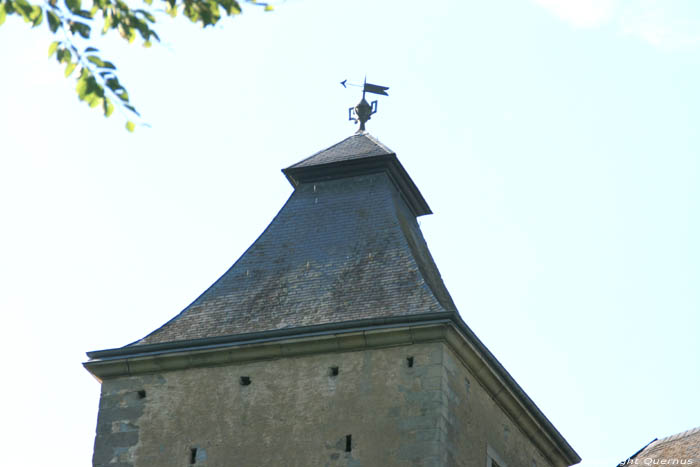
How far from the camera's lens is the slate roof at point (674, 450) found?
20156 mm

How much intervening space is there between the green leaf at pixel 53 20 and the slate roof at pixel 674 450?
13163 millimetres

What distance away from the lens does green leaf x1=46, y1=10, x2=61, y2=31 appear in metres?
9.24

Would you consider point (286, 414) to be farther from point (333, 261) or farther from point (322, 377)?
point (333, 261)

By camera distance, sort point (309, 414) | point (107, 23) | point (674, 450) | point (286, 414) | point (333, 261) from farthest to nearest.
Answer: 1. point (674, 450)
2. point (333, 261)
3. point (286, 414)
4. point (309, 414)
5. point (107, 23)

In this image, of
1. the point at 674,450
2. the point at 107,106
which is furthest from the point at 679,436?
the point at 107,106

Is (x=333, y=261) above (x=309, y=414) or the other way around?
above

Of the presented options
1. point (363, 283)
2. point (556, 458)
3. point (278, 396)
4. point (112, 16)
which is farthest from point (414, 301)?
point (112, 16)

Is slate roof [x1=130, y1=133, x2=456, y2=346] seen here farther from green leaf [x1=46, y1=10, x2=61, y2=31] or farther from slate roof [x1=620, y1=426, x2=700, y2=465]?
green leaf [x1=46, y1=10, x2=61, y2=31]

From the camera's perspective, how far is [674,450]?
20.6 m

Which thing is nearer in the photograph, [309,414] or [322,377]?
[309,414]

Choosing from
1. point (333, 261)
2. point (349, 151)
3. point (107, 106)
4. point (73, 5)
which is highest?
point (349, 151)

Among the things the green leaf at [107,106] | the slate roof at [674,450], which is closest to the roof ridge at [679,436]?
the slate roof at [674,450]

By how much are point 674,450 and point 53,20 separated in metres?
13.8

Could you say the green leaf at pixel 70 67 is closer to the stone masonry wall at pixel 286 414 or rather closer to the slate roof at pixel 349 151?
the stone masonry wall at pixel 286 414
